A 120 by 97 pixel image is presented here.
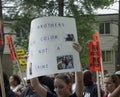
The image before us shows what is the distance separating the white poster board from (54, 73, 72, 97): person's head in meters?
0.11

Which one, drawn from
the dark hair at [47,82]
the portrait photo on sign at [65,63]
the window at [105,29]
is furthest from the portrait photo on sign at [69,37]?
the window at [105,29]

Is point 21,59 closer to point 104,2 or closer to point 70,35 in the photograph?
point 70,35

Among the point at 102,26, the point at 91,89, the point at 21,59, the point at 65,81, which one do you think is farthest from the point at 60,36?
the point at 102,26

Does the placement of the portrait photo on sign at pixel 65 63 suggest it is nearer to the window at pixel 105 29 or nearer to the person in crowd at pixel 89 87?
the person in crowd at pixel 89 87

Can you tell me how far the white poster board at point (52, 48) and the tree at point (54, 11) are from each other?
23436 millimetres

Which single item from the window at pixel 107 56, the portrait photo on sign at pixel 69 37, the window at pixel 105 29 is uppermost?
the portrait photo on sign at pixel 69 37

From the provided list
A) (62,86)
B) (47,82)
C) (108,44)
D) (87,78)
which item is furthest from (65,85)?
(108,44)

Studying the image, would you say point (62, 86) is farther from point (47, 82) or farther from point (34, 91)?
point (47, 82)

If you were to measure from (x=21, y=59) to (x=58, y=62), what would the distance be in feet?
23.8

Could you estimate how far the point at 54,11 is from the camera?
2906 cm

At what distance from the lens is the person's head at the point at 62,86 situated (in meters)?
4.80

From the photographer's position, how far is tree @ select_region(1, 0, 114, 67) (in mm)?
28859

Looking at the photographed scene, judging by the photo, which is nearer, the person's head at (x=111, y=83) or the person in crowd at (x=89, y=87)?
the person's head at (x=111, y=83)

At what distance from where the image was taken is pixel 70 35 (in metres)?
5.11
